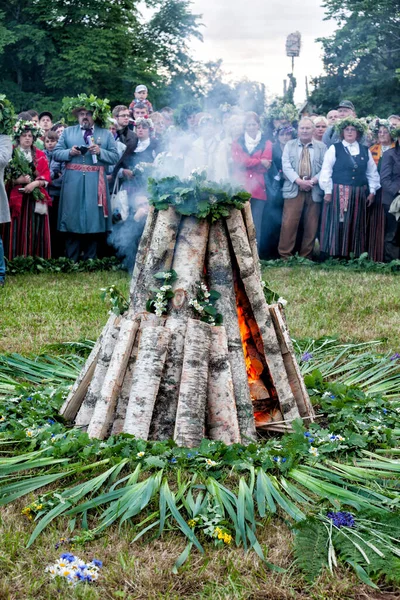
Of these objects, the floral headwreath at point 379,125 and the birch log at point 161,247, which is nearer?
the birch log at point 161,247

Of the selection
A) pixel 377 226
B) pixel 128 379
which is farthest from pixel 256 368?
pixel 377 226

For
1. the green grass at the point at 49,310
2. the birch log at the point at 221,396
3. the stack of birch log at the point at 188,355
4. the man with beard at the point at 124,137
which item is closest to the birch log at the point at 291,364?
the stack of birch log at the point at 188,355

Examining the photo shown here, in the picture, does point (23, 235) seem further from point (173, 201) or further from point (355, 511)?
point (355, 511)

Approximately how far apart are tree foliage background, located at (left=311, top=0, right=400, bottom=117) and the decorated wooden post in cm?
2300

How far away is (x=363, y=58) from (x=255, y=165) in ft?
63.9

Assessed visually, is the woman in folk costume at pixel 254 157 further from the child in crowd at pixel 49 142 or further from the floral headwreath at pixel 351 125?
the child in crowd at pixel 49 142

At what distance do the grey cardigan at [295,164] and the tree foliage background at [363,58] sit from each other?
15.3 m

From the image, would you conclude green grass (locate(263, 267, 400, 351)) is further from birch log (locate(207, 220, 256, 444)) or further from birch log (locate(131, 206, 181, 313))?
birch log (locate(131, 206, 181, 313))

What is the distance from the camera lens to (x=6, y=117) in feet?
30.8

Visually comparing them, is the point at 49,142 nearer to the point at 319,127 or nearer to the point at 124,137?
the point at 124,137

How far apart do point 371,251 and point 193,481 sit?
29.9 ft

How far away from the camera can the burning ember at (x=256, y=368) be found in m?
4.52

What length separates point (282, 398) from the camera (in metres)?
4.36

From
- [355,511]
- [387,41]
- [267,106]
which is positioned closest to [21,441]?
[355,511]
